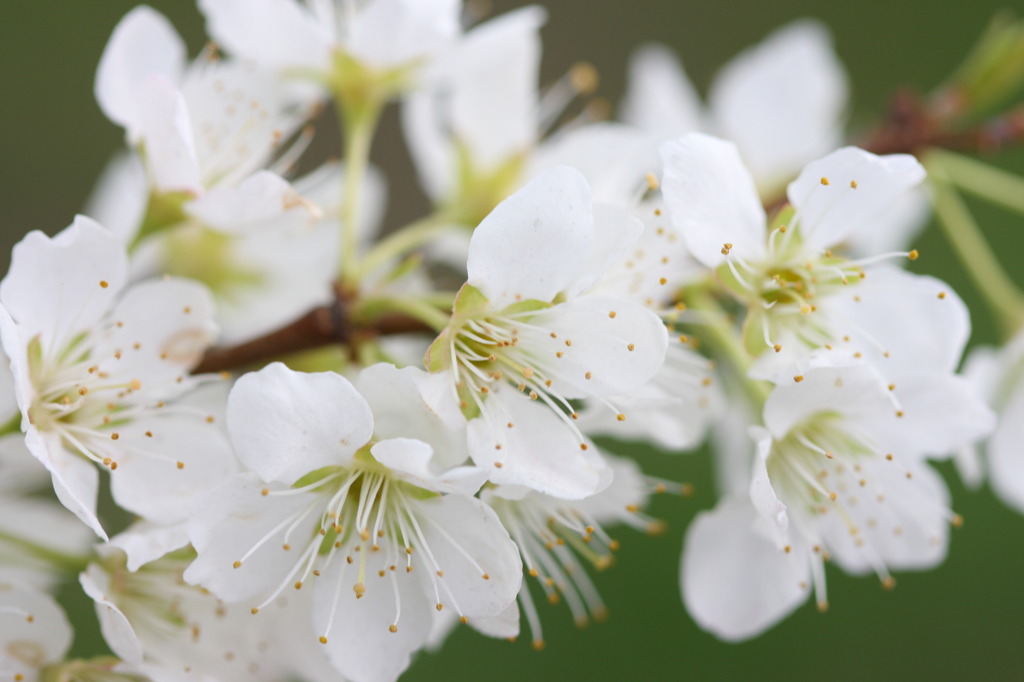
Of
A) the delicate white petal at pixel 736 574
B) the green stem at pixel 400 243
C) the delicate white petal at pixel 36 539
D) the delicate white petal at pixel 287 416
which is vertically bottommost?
the delicate white petal at pixel 736 574

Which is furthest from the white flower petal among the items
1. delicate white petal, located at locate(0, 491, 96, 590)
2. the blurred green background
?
the blurred green background

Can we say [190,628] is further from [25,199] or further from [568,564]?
[25,199]

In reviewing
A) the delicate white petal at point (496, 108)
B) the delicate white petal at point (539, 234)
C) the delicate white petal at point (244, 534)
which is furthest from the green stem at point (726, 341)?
the delicate white petal at point (244, 534)

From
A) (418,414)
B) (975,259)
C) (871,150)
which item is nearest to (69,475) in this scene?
(418,414)

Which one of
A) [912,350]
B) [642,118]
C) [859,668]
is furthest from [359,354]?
[859,668]

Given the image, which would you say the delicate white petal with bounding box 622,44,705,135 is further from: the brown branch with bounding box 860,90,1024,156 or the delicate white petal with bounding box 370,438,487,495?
the delicate white petal with bounding box 370,438,487,495

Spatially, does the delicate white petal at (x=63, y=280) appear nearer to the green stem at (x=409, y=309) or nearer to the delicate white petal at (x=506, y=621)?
the green stem at (x=409, y=309)

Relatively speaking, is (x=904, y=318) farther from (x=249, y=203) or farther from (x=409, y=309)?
(x=249, y=203)
